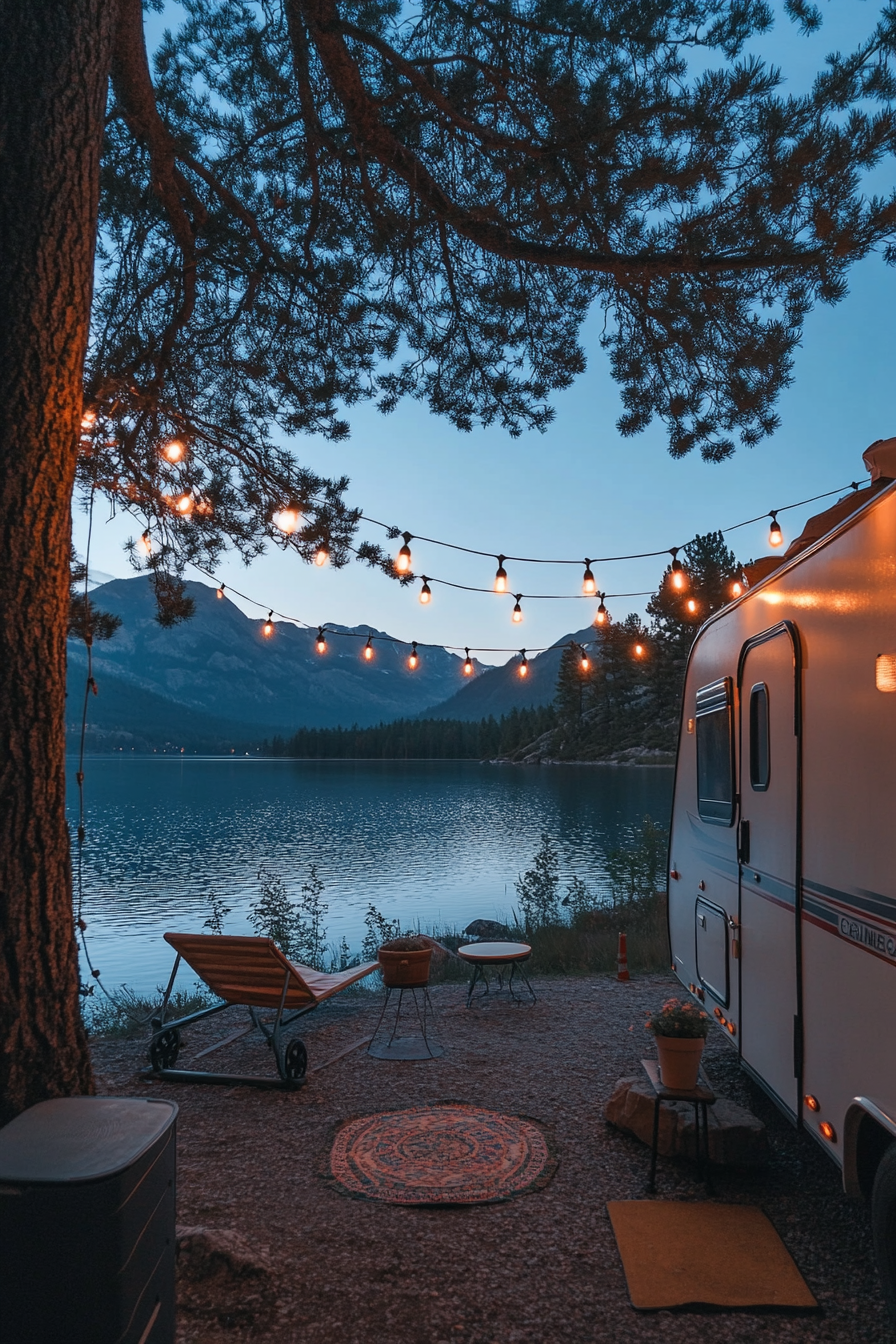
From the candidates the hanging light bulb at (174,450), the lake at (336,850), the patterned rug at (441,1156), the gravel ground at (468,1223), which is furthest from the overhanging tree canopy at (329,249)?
the lake at (336,850)

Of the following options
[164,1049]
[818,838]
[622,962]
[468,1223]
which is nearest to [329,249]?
[818,838]

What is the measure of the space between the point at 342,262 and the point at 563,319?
5.12 feet

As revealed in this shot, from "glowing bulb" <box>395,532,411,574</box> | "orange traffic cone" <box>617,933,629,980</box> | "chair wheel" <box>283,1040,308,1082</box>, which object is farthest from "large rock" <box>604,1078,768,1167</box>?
"glowing bulb" <box>395,532,411,574</box>

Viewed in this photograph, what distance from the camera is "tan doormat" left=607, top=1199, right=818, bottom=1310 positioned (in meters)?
3.04

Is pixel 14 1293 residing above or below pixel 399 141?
below

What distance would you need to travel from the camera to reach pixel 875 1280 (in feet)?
10.3

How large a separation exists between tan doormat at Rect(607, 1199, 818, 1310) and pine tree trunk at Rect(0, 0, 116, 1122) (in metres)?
2.03

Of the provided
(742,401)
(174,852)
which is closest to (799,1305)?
(742,401)

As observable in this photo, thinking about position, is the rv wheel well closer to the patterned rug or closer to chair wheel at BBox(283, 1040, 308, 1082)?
the patterned rug

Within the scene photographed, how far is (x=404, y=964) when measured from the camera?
606cm

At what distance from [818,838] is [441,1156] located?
2304 millimetres

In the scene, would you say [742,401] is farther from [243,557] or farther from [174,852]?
[174,852]

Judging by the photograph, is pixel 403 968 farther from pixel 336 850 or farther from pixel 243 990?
pixel 336 850

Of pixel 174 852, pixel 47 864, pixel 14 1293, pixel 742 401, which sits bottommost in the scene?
pixel 174 852
